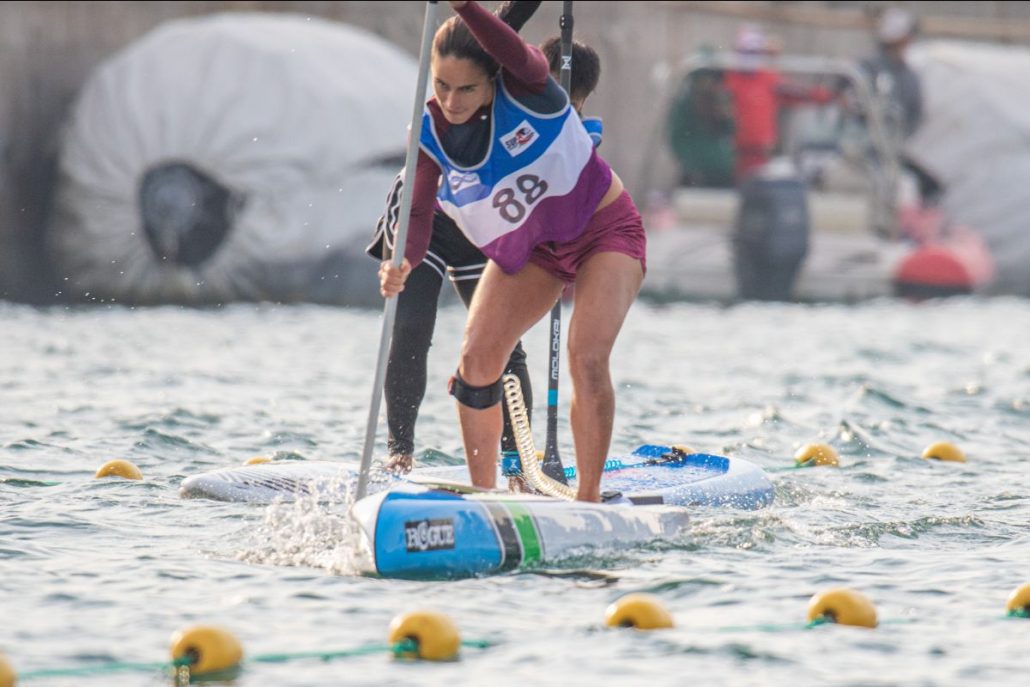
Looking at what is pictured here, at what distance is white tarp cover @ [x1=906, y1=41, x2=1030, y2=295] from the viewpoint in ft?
75.3

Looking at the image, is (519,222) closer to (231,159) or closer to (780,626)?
(780,626)

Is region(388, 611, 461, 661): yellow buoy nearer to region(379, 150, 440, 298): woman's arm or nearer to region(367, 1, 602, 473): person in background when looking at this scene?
region(379, 150, 440, 298): woman's arm

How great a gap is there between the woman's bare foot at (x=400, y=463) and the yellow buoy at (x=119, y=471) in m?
1.21

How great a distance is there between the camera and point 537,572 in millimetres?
5910

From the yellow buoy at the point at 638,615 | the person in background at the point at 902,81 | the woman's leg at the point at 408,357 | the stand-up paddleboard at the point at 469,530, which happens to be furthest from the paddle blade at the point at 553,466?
the person in background at the point at 902,81

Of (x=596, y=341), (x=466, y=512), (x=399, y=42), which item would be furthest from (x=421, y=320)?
(x=399, y=42)

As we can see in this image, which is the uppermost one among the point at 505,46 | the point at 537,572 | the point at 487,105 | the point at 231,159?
the point at 231,159

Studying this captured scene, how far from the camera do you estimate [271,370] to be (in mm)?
13039

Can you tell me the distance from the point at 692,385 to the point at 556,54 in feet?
19.6

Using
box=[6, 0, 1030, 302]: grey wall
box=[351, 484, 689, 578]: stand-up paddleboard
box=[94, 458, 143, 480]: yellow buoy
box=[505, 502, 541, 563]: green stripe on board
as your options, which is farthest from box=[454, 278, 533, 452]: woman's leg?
box=[6, 0, 1030, 302]: grey wall

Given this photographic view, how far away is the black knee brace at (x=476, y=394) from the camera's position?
6.43 metres

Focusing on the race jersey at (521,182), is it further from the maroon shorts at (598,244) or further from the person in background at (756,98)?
the person in background at (756,98)

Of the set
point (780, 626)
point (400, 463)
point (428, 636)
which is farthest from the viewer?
point (400, 463)

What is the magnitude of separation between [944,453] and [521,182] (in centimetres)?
399
